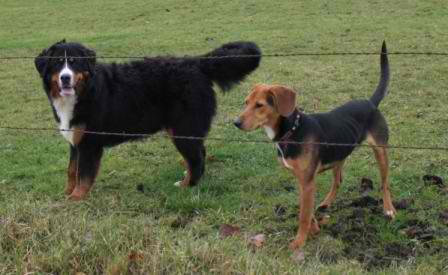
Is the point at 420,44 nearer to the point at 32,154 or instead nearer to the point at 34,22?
the point at 32,154

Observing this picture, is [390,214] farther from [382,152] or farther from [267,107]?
[267,107]

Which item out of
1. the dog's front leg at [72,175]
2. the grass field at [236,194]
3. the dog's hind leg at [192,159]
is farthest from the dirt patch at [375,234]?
the dog's front leg at [72,175]

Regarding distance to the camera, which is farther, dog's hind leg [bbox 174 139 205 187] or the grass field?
dog's hind leg [bbox 174 139 205 187]

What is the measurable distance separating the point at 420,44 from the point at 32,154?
334 inches

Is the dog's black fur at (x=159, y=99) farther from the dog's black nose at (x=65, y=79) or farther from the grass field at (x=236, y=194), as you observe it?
the grass field at (x=236, y=194)

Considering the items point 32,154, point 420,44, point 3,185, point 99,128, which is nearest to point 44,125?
point 32,154

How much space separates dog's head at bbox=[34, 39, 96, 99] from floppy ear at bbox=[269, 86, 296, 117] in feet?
6.18

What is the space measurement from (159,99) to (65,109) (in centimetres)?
92

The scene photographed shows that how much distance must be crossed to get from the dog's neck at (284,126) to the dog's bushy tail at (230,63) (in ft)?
4.81

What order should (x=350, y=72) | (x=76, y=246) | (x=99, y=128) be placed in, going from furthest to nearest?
1. (x=350, y=72)
2. (x=99, y=128)
3. (x=76, y=246)

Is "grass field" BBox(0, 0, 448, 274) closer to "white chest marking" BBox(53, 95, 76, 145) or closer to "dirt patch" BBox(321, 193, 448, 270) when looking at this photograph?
"dirt patch" BBox(321, 193, 448, 270)

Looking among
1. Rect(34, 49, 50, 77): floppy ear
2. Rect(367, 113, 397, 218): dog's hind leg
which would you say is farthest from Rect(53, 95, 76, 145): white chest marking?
Rect(367, 113, 397, 218): dog's hind leg

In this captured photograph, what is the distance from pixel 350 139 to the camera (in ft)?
14.8

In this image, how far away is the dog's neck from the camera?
13.9 ft
